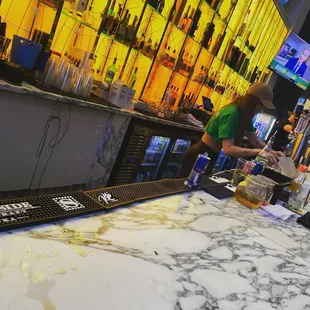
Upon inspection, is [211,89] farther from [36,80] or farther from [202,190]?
[202,190]

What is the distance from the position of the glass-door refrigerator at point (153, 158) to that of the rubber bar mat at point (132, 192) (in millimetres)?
2190

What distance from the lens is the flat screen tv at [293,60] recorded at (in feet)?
19.6

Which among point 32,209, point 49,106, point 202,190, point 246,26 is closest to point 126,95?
point 49,106

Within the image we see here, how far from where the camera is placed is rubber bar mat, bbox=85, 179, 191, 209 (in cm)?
121

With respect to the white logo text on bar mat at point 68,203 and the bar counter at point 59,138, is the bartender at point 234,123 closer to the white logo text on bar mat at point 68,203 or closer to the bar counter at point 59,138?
the bar counter at point 59,138

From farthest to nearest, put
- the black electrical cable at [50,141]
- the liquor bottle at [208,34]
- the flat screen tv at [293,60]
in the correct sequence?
1. the flat screen tv at [293,60]
2. the liquor bottle at [208,34]
3. the black electrical cable at [50,141]

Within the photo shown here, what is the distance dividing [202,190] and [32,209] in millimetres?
1035

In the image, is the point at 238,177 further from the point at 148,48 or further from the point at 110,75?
the point at 148,48

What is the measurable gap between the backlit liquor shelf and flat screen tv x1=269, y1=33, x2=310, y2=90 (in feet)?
2.14

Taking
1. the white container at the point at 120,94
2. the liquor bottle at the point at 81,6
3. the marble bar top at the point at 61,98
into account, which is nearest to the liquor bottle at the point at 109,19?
the liquor bottle at the point at 81,6

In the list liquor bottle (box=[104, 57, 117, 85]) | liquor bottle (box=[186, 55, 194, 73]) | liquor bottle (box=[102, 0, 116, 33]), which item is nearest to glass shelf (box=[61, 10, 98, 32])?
liquor bottle (box=[102, 0, 116, 33])

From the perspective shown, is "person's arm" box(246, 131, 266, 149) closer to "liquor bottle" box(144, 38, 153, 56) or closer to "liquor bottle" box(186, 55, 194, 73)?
"liquor bottle" box(144, 38, 153, 56)

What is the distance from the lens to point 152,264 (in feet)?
2.98

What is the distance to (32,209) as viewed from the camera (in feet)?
3.13
